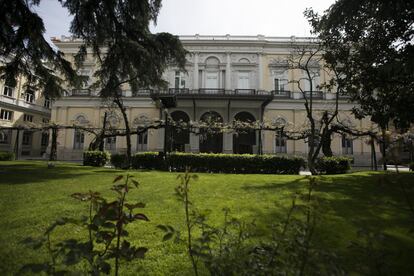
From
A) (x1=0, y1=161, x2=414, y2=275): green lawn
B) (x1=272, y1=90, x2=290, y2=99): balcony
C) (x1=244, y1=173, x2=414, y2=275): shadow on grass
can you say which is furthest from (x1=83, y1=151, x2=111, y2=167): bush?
(x1=272, y1=90, x2=290, y2=99): balcony

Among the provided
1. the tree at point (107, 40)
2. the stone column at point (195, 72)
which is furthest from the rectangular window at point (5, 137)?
the tree at point (107, 40)

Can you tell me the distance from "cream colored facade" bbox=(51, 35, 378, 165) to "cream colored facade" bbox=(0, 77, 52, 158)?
214 inches

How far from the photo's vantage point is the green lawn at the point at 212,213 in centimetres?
302

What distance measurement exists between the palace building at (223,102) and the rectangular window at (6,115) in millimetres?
5521

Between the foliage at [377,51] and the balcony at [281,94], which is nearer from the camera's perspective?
the foliage at [377,51]

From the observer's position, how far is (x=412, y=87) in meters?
9.16

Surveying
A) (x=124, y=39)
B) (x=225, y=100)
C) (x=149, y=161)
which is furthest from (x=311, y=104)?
(x=225, y=100)

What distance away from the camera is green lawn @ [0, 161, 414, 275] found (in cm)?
302

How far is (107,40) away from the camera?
40.8 feet

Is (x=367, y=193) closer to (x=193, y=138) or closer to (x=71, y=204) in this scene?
(x=71, y=204)

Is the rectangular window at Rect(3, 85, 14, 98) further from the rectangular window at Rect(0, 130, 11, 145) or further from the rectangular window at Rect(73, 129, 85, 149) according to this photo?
A: the rectangular window at Rect(73, 129, 85, 149)

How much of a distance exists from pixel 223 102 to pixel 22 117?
81.2ft

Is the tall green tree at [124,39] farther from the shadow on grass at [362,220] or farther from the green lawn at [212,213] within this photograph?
the shadow on grass at [362,220]

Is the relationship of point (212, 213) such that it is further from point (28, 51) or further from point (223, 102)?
point (223, 102)
